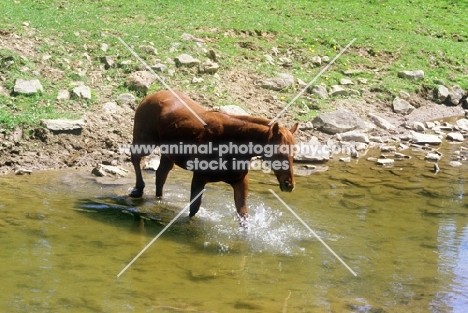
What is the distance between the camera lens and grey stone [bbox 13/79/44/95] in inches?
497

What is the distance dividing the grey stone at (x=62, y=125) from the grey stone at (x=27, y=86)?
1091 mm

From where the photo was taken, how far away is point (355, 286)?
7406 mm

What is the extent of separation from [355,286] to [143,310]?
2.42 m

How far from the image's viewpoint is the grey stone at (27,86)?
41.4 ft

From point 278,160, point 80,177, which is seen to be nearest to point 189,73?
point 80,177

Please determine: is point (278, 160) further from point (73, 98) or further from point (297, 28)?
point (297, 28)

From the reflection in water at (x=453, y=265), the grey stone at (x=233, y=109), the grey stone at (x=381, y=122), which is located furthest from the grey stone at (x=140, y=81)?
the reflection in water at (x=453, y=265)

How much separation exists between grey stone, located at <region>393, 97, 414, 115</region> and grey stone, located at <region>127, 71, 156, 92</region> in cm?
626

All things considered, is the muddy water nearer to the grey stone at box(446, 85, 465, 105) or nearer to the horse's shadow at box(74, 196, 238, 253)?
the horse's shadow at box(74, 196, 238, 253)

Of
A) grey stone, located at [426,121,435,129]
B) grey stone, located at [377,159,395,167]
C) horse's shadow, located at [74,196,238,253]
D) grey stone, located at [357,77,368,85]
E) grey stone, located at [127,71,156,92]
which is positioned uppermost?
grey stone, located at [357,77,368,85]

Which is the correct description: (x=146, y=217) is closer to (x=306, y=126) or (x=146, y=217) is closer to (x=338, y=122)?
(x=306, y=126)

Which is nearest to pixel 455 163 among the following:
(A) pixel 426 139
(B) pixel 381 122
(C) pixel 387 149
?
(C) pixel 387 149

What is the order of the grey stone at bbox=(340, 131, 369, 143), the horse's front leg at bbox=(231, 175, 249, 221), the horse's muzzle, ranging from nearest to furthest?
1. the horse's muzzle
2. the horse's front leg at bbox=(231, 175, 249, 221)
3. the grey stone at bbox=(340, 131, 369, 143)

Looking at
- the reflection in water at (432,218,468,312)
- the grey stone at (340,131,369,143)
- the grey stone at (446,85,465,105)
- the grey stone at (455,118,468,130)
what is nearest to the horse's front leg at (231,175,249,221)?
the reflection in water at (432,218,468,312)
